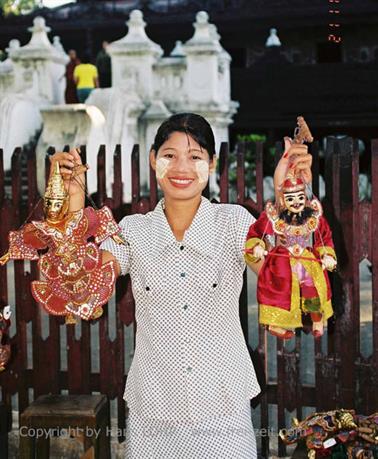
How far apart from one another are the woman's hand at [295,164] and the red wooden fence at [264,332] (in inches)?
46.2

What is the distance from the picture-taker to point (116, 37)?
17016 millimetres

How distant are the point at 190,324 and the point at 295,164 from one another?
2.35 ft

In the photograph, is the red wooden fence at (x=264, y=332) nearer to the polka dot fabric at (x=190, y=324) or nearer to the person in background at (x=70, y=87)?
the polka dot fabric at (x=190, y=324)

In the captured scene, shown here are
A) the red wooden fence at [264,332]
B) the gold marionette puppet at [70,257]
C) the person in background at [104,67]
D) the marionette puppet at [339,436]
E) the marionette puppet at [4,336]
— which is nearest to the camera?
the gold marionette puppet at [70,257]

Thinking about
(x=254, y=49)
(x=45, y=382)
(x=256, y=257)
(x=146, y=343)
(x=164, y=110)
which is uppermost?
(x=254, y=49)

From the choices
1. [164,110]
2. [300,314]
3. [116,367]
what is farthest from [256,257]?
[164,110]

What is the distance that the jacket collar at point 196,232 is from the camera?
279 cm

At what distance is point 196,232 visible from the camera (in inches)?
111

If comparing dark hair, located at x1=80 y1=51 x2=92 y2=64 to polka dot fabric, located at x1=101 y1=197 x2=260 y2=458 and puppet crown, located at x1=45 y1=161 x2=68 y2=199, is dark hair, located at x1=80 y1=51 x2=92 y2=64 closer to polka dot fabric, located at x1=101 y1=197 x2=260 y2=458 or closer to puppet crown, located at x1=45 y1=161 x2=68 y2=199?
puppet crown, located at x1=45 y1=161 x2=68 y2=199

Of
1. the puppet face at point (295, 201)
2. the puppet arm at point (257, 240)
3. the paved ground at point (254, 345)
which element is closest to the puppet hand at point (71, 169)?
the puppet arm at point (257, 240)

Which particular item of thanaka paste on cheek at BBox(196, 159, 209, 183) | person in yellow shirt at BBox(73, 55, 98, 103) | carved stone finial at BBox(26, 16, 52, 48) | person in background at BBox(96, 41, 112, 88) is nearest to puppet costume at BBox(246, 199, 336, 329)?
thanaka paste on cheek at BBox(196, 159, 209, 183)

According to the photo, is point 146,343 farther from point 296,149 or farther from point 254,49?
point 254,49

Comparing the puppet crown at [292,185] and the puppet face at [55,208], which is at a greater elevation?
the puppet crown at [292,185]

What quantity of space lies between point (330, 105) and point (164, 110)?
13.7ft
